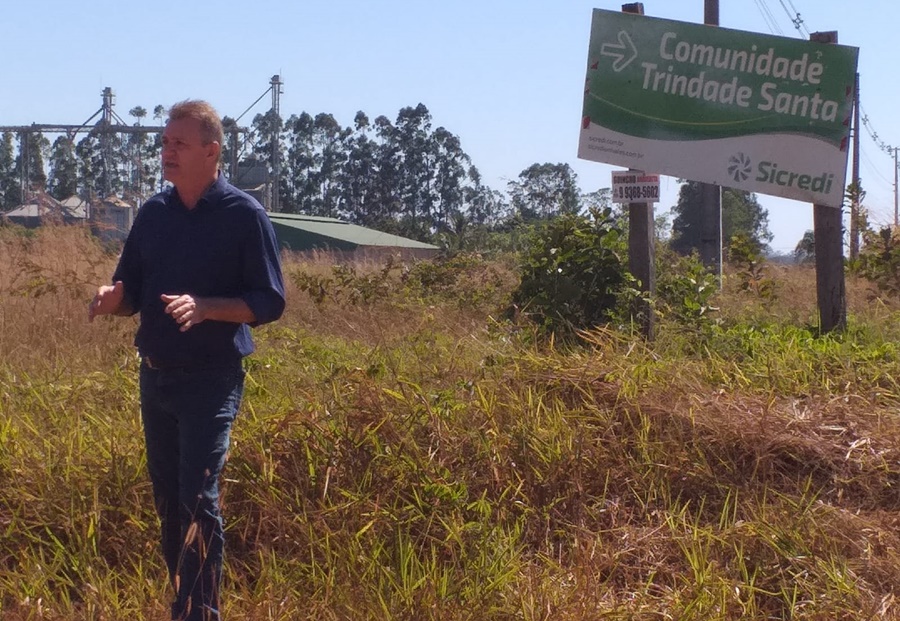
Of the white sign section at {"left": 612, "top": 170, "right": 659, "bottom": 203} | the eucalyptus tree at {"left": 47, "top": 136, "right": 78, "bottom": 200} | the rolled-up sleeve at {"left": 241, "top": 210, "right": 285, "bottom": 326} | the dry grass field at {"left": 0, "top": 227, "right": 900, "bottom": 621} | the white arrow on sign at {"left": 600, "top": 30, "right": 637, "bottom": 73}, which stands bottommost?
the dry grass field at {"left": 0, "top": 227, "right": 900, "bottom": 621}

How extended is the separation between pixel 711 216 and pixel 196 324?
11980mm

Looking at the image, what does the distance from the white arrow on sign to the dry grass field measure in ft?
6.95

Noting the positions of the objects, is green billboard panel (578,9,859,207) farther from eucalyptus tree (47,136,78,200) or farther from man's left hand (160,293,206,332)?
eucalyptus tree (47,136,78,200)

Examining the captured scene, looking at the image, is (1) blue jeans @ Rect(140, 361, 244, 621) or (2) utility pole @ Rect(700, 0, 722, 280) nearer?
(1) blue jeans @ Rect(140, 361, 244, 621)

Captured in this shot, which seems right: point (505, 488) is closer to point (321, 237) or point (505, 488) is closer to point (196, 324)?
point (196, 324)

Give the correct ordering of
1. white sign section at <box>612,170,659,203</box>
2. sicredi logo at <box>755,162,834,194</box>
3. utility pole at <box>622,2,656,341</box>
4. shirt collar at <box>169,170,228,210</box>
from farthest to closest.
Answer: sicredi logo at <box>755,162,834,194</box> → white sign section at <box>612,170,659,203</box> → utility pole at <box>622,2,656,341</box> → shirt collar at <box>169,170,228,210</box>

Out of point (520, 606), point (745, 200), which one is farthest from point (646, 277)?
point (745, 200)

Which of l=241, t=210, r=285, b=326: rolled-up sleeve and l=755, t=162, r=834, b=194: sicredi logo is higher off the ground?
l=755, t=162, r=834, b=194: sicredi logo

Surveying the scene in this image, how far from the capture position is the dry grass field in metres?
3.96

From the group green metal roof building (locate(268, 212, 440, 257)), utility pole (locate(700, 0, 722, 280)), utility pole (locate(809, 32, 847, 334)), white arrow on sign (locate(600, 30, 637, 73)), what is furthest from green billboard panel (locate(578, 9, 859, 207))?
green metal roof building (locate(268, 212, 440, 257))

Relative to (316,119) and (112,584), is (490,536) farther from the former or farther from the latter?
(316,119)

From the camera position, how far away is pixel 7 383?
6.16m

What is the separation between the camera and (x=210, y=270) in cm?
374

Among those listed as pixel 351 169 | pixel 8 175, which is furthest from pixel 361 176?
pixel 8 175
